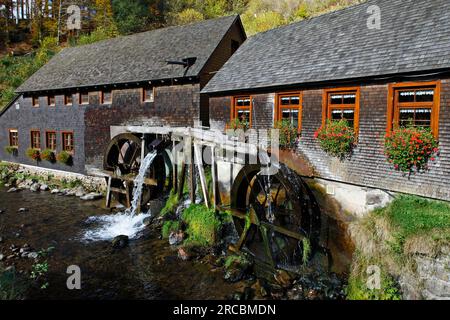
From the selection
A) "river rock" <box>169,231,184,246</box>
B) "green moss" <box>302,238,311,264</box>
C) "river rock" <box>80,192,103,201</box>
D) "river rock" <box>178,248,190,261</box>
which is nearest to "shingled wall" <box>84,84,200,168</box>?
"river rock" <box>80,192,103,201</box>

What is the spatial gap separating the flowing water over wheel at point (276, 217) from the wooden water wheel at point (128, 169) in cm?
428

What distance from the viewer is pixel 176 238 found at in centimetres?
1002

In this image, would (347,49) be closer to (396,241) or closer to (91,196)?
(396,241)

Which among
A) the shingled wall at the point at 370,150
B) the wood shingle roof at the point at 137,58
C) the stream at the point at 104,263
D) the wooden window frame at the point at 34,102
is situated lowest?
the stream at the point at 104,263

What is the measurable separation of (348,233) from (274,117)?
4.19 metres

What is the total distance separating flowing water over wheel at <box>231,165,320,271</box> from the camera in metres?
8.23

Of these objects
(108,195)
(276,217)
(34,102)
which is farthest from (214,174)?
(34,102)

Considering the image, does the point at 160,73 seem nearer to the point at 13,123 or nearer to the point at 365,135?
the point at 365,135

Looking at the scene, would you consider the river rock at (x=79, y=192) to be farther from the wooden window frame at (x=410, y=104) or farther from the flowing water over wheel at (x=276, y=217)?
the wooden window frame at (x=410, y=104)

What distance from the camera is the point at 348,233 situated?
830 cm

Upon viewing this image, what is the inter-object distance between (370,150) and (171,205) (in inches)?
268

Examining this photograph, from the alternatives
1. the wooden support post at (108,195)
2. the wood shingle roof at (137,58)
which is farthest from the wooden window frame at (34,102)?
the wooden support post at (108,195)

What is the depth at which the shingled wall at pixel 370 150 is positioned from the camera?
7.13 meters

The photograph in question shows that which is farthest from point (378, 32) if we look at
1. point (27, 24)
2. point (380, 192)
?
point (27, 24)
